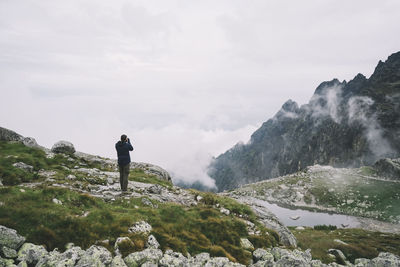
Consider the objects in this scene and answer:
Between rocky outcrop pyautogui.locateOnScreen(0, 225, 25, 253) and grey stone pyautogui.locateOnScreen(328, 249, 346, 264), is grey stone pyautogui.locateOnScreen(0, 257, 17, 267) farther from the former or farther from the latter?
grey stone pyautogui.locateOnScreen(328, 249, 346, 264)

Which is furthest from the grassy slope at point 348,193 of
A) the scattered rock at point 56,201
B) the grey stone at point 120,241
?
the scattered rock at point 56,201

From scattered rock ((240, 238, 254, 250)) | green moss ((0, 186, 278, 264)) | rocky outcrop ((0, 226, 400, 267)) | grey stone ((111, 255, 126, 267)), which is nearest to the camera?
rocky outcrop ((0, 226, 400, 267))

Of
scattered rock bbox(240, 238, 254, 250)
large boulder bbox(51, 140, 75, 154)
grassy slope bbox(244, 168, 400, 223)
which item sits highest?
large boulder bbox(51, 140, 75, 154)

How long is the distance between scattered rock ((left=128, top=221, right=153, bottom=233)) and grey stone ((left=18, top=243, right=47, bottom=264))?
4.59m

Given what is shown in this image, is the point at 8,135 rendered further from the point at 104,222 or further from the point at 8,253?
the point at 8,253

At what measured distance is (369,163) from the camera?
625ft

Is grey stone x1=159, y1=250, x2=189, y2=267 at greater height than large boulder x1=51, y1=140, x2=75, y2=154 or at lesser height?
lesser

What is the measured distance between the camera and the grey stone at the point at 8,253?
10062mm

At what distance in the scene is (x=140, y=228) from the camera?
47.7 feet

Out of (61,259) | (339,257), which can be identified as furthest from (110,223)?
(339,257)

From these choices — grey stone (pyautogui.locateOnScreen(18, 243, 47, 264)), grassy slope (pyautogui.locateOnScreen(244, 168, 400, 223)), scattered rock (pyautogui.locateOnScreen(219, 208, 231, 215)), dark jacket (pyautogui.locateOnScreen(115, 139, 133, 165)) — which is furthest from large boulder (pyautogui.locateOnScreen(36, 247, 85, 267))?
grassy slope (pyautogui.locateOnScreen(244, 168, 400, 223))

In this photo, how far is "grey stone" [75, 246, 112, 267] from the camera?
10241mm

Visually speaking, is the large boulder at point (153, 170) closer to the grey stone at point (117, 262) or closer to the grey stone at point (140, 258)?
the grey stone at point (140, 258)

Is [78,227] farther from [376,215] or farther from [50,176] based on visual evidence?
[376,215]
